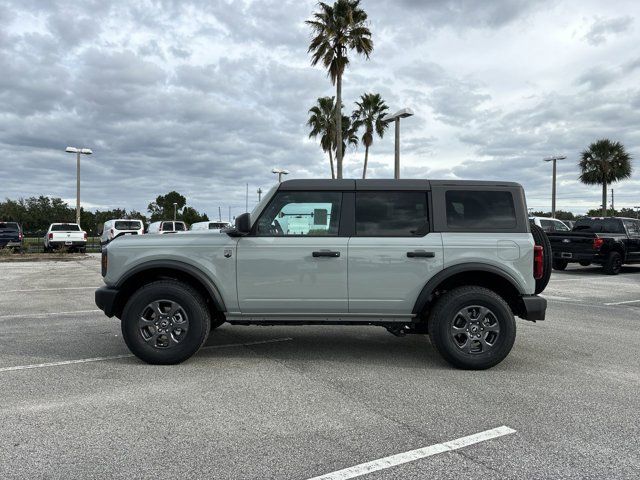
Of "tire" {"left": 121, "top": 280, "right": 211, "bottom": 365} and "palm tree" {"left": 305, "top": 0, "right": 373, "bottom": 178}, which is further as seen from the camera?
"palm tree" {"left": 305, "top": 0, "right": 373, "bottom": 178}

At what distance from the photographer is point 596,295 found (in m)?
11.6

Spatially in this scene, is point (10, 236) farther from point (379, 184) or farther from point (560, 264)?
point (379, 184)

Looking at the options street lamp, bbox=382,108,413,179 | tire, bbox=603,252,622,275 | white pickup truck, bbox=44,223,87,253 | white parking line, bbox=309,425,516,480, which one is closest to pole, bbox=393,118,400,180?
street lamp, bbox=382,108,413,179

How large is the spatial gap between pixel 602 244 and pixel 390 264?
44.2 ft

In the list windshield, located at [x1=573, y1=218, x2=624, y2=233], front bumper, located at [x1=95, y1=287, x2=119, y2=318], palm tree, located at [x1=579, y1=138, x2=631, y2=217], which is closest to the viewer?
front bumper, located at [x1=95, y1=287, x2=119, y2=318]

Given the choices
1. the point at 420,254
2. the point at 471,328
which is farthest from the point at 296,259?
the point at 471,328

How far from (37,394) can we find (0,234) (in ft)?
85.3

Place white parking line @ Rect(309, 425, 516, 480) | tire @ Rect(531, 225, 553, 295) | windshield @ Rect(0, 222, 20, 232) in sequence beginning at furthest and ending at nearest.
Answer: windshield @ Rect(0, 222, 20, 232), tire @ Rect(531, 225, 553, 295), white parking line @ Rect(309, 425, 516, 480)

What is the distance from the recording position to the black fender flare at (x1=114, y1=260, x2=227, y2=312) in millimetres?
5270

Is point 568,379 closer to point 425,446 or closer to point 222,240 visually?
point 425,446

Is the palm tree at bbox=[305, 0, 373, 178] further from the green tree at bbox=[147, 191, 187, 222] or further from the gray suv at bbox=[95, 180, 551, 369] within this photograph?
the green tree at bbox=[147, 191, 187, 222]

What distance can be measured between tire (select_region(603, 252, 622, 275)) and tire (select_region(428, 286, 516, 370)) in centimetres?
1309

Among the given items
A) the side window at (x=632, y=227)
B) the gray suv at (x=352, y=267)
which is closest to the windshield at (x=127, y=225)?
the side window at (x=632, y=227)

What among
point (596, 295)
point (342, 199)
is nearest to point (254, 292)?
point (342, 199)
